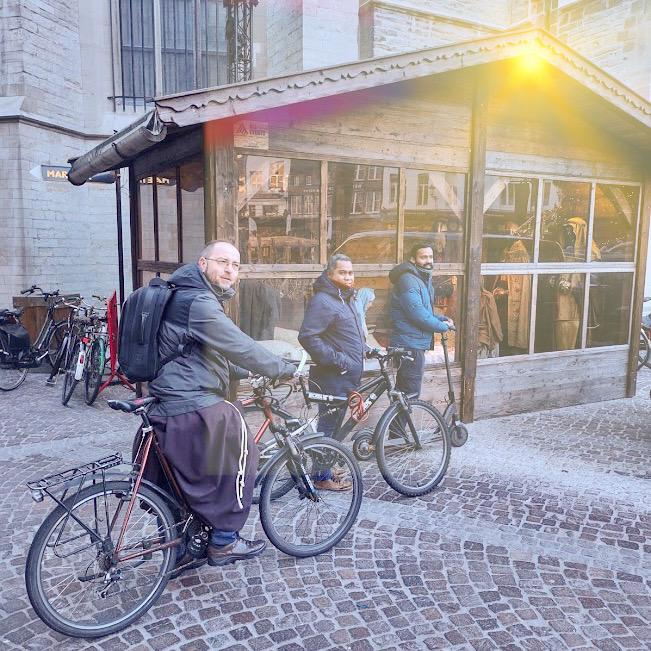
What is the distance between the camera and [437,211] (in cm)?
668

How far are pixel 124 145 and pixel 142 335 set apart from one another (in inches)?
116

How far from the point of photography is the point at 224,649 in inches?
120

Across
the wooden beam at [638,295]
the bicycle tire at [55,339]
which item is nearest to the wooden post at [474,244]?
the wooden beam at [638,295]

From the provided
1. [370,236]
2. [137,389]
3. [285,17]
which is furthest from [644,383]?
[285,17]

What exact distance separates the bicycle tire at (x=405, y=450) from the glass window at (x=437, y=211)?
7.14 ft

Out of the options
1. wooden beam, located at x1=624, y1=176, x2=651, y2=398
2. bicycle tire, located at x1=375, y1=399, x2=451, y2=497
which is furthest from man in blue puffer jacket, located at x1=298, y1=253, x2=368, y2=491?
wooden beam, located at x1=624, y1=176, x2=651, y2=398

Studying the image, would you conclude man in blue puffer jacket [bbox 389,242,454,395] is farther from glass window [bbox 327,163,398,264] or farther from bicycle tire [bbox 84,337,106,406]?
bicycle tire [bbox 84,337,106,406]

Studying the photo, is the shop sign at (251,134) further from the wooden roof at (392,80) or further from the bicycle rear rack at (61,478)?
the bicycle rear rack at (61,478)

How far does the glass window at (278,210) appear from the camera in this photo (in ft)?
18.4

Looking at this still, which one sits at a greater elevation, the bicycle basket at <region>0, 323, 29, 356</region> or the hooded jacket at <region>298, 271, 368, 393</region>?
the hooded jacket at <region>298, 271, 368, 393</region>

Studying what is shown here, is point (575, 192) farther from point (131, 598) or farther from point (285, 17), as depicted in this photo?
point (285, 17)

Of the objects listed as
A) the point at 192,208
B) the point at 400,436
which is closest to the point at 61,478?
the point at 400,436

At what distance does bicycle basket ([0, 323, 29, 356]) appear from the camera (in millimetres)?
8945

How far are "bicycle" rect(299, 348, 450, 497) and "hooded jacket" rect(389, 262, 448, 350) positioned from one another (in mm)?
719
